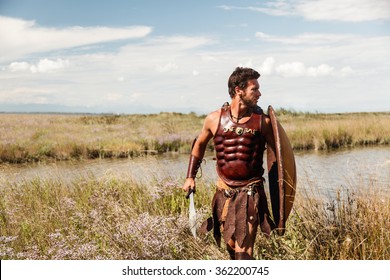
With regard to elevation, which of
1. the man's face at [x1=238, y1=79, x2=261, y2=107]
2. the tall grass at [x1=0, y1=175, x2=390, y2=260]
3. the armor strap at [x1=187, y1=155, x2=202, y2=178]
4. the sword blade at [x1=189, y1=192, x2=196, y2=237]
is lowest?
the tall grass at [x1=0, y1=175, x2=390, y2=260]

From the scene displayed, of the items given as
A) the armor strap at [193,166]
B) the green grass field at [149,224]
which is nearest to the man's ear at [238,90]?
the armor strap at [193,166]

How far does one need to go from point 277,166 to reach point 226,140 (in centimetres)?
43

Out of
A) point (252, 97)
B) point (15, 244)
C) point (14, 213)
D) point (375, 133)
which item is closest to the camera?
point (252, 97)

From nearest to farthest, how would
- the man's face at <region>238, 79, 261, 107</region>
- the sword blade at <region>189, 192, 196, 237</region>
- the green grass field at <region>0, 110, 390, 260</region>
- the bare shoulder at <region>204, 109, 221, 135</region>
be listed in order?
the man's face at <region>238, 79, 261, 107</region> < the bare shoulder at <region>204, 109, 221, 135</region> < the sword blade at <region>189, 192, 196, 237</region> < the green grass field at <region>0, 110, 390, 260</region>

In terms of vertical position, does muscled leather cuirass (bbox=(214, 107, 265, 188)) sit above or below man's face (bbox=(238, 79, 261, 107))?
below

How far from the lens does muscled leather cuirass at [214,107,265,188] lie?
338 cm

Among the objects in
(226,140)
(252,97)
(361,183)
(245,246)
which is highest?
(252,97)

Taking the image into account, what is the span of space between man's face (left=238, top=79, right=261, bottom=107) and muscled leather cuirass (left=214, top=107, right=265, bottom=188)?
130 mm

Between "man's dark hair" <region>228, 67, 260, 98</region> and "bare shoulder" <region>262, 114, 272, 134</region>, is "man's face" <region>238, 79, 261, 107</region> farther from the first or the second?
"bare shoulder" <region>262, 114, 272, 134</region>

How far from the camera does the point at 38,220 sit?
547 centimetres

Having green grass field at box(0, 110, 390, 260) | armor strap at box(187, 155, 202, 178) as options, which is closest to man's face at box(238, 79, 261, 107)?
armor strap at box(187, 155, 202, 178)
